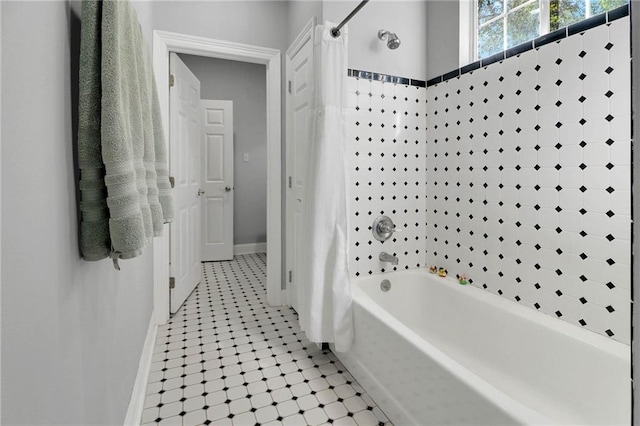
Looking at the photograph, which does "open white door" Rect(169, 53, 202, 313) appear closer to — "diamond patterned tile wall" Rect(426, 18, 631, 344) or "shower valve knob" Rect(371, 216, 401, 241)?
"shower valve knob" Rect(371, 216, 401, 241)

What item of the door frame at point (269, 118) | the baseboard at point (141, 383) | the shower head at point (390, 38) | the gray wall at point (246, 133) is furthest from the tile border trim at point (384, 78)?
the gray wall at point (246, 133)

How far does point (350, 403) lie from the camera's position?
1.64 meters

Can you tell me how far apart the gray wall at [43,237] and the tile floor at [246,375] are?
786 mm

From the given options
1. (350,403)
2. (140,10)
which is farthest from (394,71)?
(350,403)

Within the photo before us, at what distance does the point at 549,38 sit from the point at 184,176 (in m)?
2.53

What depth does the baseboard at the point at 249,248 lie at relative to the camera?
459 centimetres

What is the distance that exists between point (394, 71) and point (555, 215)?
1.28 meters

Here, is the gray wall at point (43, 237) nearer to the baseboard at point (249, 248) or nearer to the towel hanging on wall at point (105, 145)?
the towel hanging on wall at point (105, 145)

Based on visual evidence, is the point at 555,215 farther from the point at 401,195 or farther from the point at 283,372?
the point at 283,372

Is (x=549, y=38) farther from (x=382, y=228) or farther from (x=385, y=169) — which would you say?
(x=382, y=228)

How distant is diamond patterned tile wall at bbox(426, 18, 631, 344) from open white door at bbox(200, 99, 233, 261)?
113 inches

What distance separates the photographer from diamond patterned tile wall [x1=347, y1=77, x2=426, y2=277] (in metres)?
2.14

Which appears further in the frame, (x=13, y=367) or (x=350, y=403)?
(x=350, y=403)

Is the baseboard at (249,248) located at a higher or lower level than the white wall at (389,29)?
lower
